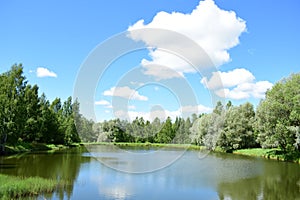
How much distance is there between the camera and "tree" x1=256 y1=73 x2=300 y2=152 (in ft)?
136

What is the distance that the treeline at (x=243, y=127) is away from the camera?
42.6 meters

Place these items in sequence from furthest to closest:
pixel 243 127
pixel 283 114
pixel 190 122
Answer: pixel 190 122 → pixel 243 127 → pixel 283 114

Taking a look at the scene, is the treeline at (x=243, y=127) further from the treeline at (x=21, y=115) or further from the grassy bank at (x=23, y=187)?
the grassy bank at (x=23, y=187)

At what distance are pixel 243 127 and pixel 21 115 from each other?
42743 millimetres

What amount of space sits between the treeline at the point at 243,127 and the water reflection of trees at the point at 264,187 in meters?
14.8

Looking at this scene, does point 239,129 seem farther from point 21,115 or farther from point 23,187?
point 23,187

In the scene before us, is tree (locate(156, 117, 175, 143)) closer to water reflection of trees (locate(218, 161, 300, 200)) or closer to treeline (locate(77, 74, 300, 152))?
treeline (locate(77, 74, 300, 152))

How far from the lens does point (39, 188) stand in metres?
19.2

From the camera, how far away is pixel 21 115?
47.5 meters

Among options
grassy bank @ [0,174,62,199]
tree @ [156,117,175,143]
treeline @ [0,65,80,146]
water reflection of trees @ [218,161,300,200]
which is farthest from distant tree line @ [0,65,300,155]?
water reflection of trees @ [218,161,300,200]

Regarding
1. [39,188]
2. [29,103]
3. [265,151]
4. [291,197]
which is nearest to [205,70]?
[291,197]

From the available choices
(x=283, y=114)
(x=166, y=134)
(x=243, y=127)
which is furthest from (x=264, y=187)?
(x=166, y=134)

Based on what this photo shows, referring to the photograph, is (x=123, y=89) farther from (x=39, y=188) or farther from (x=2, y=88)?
(x=2, y=88)

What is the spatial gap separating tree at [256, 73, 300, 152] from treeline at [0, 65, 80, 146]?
2871 centimetres
